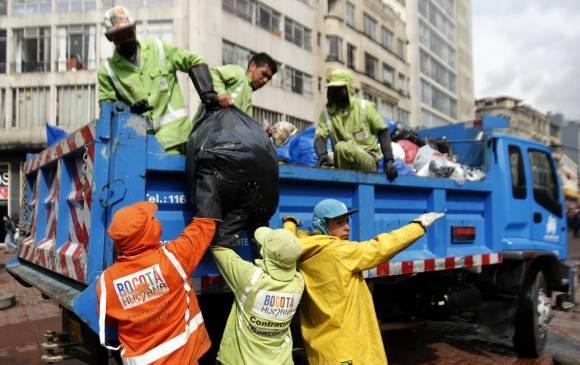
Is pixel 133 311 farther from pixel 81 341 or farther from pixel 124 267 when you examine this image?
pixel 81 341

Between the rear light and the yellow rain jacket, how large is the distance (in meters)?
1.65

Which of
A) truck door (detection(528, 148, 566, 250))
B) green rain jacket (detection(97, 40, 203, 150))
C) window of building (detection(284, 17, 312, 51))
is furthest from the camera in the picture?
window of building (detection(284, 17, 312, 51))

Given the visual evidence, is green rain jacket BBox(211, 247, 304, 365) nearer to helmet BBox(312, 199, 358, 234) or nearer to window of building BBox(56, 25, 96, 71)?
helmet BBox(312, 199, 358, 234)

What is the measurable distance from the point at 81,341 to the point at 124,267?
90 cm

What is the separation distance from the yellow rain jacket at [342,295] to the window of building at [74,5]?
76.3 feet

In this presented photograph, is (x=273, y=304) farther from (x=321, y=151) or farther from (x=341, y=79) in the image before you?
(x=341, y=79)

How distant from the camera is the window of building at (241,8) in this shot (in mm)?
22984

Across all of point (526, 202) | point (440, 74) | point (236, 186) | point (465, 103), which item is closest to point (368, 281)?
point (236, 186)

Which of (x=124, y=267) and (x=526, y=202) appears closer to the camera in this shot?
(x=124, y=267)

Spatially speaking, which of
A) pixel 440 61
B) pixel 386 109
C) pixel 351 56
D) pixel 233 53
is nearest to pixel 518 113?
pixel 440 61

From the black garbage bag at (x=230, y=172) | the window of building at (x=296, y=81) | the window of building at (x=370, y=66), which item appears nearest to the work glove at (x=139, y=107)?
the black garbage bag at (x=230, y=172)

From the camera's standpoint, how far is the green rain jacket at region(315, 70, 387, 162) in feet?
14.5

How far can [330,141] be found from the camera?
15.9 feet

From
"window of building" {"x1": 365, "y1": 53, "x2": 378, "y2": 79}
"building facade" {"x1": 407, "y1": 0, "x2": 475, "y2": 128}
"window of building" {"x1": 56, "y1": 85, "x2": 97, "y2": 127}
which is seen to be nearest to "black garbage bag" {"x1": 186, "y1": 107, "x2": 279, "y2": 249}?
"window of building" {"x1": 56, "y1": 85, "x2": 97, "y2": 127}
